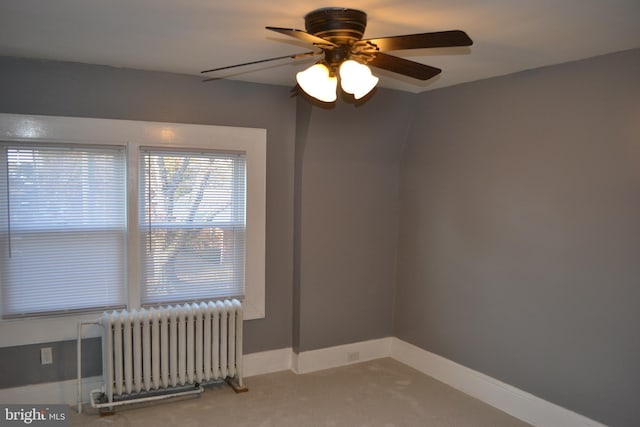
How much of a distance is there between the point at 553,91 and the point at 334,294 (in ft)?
7.67

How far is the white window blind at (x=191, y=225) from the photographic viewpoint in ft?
11.6

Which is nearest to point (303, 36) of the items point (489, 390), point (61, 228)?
point (61, 228)

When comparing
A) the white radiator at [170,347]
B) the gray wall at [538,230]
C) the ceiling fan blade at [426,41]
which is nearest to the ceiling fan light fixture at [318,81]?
the ceiling fan blade at [426,41]

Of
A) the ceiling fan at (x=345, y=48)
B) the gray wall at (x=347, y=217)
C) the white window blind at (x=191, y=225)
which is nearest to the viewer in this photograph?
the ceiling fan at (x=345, y=48)

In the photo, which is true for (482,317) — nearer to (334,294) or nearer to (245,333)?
(334,294)

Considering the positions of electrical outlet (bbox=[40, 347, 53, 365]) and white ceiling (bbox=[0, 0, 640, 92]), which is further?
electrical outlet (bbox=[40, 347, 53, 365])

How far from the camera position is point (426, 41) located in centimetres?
193

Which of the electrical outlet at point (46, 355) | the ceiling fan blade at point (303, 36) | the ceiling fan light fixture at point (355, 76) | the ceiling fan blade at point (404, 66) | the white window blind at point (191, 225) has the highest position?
the ceiling fan blade at point (303, 36)

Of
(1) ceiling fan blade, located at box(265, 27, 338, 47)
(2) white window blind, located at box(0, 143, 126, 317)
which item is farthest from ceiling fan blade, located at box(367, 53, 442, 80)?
(2) white window blind, located at box(0, 143, 126, 317)

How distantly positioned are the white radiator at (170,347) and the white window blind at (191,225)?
0.60 ft

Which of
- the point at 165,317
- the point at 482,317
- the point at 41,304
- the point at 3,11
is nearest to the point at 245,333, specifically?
the point at 165,317

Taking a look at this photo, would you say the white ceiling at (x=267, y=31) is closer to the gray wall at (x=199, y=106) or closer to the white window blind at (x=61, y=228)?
the gray wall at (x=199, y=106)

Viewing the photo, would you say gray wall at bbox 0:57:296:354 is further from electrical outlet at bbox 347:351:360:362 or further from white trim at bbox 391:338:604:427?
white trim at bbox 391:338:604:427

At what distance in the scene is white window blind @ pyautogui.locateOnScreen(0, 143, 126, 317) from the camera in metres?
3.16
